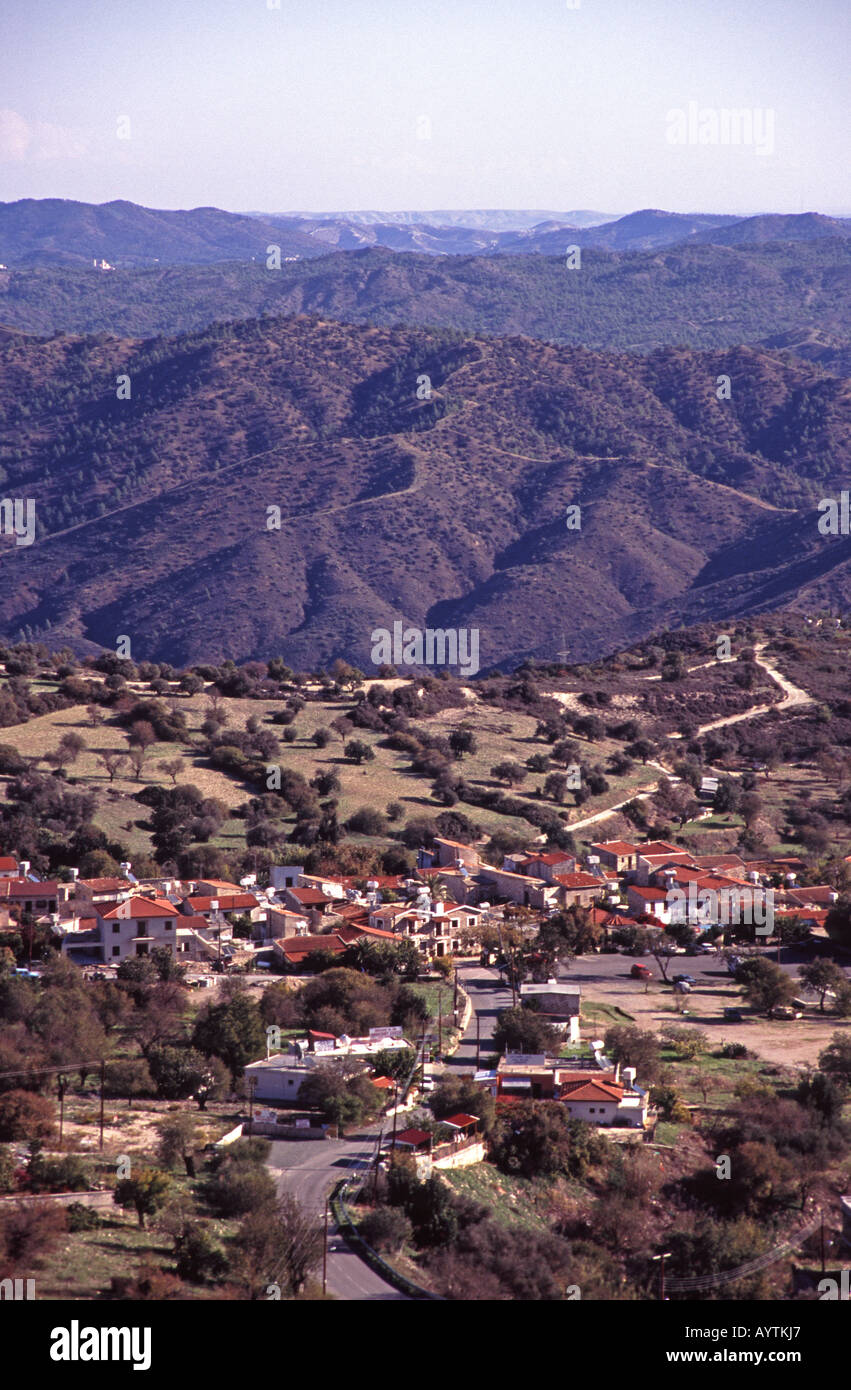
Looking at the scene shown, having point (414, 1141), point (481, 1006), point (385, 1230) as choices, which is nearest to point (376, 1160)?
point (414, 1141)

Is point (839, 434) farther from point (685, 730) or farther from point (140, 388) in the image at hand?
point (685, 730)

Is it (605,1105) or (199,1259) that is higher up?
(199,1259)

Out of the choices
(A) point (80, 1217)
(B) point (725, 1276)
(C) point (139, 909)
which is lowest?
(C) point (139, 909)

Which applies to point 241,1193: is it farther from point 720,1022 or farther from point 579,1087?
point 720,1022

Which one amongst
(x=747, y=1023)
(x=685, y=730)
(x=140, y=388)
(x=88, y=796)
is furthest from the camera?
(x=140, y=388)

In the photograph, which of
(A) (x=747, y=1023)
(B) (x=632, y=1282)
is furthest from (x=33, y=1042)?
(A) (x=747, y=1023)

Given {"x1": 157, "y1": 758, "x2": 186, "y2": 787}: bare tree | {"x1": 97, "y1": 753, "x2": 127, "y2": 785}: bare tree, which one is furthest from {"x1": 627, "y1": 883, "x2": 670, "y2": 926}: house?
{"x1": 97, "y1": 753, "x2": 127, "y2": 785}: bare tree
